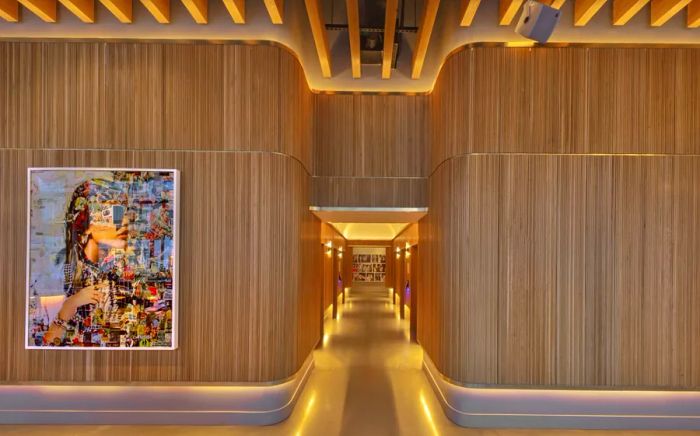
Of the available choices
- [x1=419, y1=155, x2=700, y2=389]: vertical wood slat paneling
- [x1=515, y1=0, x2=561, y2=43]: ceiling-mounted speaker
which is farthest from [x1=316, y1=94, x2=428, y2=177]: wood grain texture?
[x1=515, y1=0, x2=561, y2=43]: ceiling-mounted speaker

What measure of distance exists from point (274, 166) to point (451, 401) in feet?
10.2

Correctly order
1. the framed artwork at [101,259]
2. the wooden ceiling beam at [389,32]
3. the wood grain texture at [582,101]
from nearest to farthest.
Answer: the wooden ceiling beam at [389,32] < the framed artwork at [101,259] < the wood grain texture at [582,101]

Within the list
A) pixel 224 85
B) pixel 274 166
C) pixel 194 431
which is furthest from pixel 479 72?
pixel 194 431

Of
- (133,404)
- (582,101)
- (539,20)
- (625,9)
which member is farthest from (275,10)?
(133,404)

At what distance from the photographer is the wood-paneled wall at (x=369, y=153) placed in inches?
220

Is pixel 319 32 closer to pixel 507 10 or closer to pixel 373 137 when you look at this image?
pixel 373 137

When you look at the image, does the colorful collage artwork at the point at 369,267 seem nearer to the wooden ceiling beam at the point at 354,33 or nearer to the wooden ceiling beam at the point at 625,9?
the wooden ceiling beam at the point at 354,33

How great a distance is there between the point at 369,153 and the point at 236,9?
238 centimetres

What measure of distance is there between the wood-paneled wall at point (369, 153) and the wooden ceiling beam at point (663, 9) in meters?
2.62

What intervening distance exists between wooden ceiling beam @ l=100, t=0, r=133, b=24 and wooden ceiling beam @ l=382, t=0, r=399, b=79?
2.62 metres

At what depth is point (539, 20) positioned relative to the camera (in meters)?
3.42

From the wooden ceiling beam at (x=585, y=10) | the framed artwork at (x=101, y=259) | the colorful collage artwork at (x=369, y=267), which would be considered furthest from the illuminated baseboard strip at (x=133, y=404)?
the colorful collage artwork at (x=369, y=267)

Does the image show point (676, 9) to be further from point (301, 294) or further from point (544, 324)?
point (301, 294)

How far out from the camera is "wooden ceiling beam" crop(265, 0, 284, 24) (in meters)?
3.93
